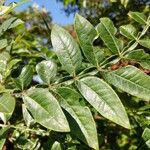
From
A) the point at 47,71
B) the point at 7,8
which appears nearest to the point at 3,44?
the point at 7,8

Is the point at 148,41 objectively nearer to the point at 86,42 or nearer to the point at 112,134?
the point at 86,42

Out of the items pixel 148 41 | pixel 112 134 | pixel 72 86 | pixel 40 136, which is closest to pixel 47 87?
pixel 72 86

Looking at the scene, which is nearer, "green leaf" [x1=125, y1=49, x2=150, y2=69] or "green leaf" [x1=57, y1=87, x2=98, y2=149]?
"green leaf" [x1=57, y1=87, x2=98, y2=149]

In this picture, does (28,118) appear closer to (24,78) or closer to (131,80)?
(24,78)

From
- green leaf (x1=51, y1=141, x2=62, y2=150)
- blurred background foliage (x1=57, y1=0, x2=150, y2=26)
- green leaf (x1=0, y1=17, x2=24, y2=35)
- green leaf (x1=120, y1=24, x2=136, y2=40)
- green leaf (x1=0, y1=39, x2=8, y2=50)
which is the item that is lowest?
blurred background foliage (x1=57, y1=0, x2=150, y2=26)

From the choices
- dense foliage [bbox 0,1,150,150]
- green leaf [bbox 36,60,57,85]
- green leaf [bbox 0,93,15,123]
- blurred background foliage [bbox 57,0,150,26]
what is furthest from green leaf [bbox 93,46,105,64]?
blurred background foliage [bbox 57,0,150,26]

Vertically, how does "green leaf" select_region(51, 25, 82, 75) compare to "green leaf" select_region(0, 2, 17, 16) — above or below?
below

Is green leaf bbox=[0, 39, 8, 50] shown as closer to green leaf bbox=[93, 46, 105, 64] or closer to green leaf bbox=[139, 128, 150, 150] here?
green leaf bbox=[93, 46, 105, 64]
